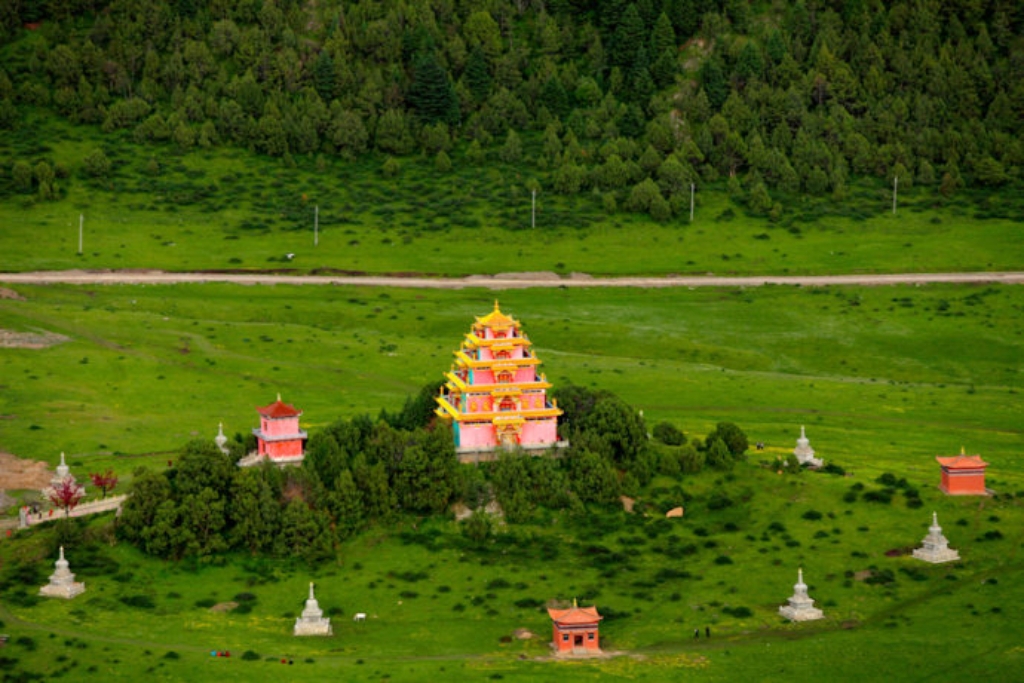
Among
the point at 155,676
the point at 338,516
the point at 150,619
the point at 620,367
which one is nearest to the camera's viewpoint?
the point at 155,676

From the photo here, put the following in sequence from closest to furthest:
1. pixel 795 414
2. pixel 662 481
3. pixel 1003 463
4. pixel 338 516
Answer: pixel 338 516, pixel 662 481, pixel 1003 463, pixel 795 414

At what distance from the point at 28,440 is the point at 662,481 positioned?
190ft

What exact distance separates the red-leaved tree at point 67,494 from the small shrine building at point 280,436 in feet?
47.9

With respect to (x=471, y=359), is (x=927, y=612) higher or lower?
lower

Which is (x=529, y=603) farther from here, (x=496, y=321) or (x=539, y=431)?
(x=496, y=321)

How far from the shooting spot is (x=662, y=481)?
14838cm

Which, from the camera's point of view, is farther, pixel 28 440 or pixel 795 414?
pixel 795 414

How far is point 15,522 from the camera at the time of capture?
470 feet

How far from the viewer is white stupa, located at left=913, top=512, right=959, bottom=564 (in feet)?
441

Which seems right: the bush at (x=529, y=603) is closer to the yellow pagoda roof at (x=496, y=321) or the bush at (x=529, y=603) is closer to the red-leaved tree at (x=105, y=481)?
the yellow pagoda roof at (x=496, y=321)

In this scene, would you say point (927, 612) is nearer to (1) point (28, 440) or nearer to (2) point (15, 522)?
(2) point (15, 522)

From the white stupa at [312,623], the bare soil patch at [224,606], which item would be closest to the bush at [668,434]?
the white stupa at [312,623]

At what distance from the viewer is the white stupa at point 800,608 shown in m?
126

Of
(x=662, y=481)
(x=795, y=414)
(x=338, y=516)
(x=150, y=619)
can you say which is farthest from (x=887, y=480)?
(x=150, y=619)
